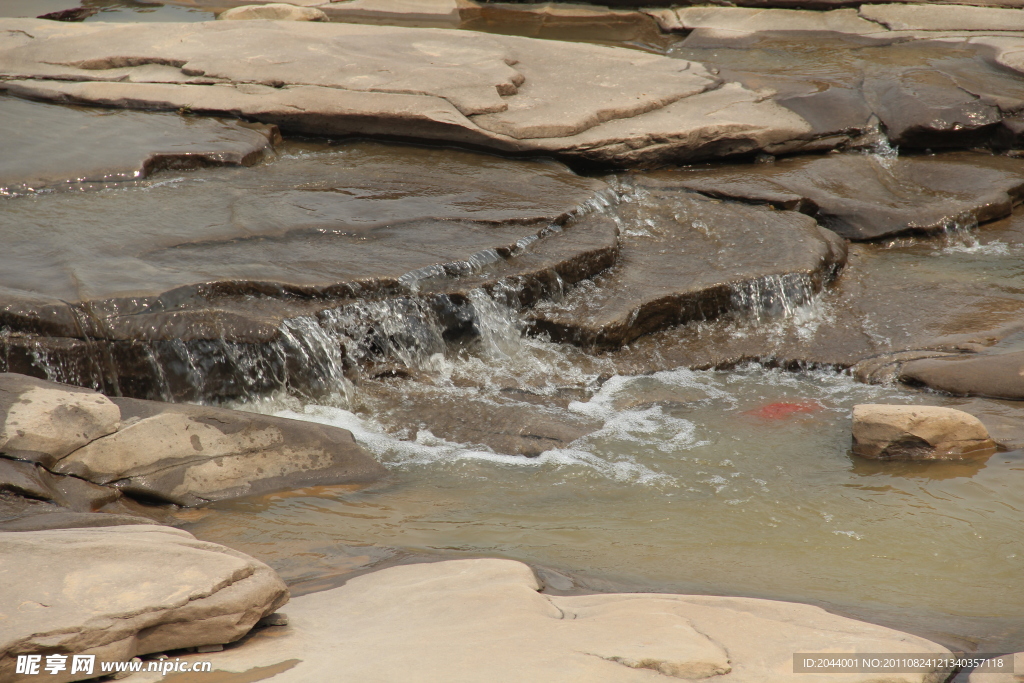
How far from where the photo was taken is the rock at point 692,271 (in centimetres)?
503

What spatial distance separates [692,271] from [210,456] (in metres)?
3.16

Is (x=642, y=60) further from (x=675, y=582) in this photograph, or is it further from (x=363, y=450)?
(x=675, y=582)

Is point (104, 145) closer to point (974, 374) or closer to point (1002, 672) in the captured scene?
point (974, 374)

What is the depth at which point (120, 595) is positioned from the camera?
2.11 m

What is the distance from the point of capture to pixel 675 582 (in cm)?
299

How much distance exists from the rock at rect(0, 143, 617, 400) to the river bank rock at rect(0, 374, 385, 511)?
39cm

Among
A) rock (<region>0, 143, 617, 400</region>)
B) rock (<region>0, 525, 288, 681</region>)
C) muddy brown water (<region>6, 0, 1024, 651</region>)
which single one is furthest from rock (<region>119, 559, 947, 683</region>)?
rock (<region>0, 143, 617, 400</region>)

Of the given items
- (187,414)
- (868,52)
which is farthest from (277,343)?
(868,52)

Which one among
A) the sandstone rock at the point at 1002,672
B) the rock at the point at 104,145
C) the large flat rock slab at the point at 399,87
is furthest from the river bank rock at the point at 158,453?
the large flat rock slab at the point at 399,87

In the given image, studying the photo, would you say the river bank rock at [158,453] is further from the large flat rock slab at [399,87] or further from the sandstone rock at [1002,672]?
the large flat rock slab at [399,87]

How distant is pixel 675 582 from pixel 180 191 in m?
4.02

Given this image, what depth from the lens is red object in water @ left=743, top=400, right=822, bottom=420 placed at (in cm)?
445

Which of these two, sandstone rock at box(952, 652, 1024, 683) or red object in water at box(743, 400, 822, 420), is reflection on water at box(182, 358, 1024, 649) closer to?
red object in water at box(743, 400, 822, 420)

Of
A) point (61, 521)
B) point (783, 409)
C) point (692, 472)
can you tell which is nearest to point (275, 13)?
point (783, 409)
